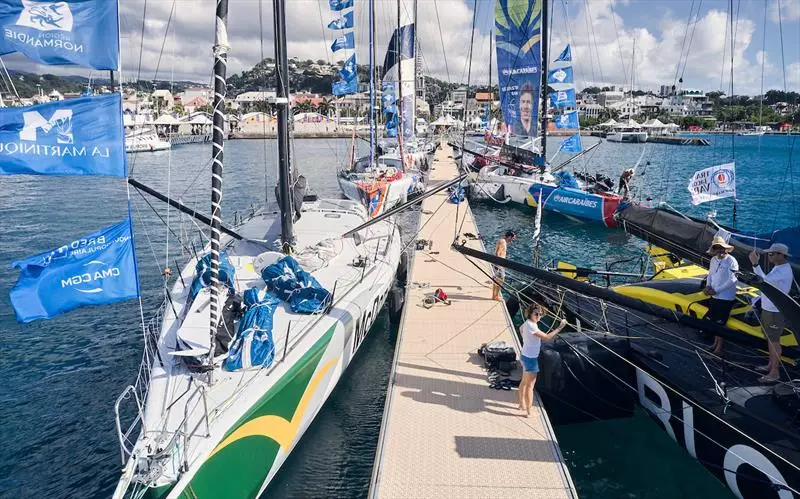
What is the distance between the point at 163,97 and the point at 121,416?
4952 inches

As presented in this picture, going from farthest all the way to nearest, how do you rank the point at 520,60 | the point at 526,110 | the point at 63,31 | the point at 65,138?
the point at 526,110
the point at 520,60
the point at 65,138
the point at 63,31

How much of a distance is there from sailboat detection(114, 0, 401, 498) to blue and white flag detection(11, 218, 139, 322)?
1.12 m

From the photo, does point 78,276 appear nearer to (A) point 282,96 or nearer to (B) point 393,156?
(A) point 282,96

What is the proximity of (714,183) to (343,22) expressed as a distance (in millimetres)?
18459

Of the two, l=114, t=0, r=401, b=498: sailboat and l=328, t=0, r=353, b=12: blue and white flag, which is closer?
l=114, t=0, r=401, b=498: sailboat

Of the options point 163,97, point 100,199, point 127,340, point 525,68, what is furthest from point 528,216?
point 163,97

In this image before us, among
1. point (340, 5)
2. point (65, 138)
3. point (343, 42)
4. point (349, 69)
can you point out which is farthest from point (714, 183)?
point (340, 5)

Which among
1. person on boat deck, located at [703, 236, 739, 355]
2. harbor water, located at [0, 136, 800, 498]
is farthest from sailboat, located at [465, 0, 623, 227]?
person on boat deck, located at [703, 236, 739, 355]

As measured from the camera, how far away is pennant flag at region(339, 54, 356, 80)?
84.3ft

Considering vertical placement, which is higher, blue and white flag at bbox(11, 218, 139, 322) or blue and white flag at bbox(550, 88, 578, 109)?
blue and white flag at bbox(550, 88, 578, 109)

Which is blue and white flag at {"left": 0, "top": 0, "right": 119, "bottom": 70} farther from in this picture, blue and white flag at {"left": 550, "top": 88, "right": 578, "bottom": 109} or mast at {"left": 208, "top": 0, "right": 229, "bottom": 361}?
blue and white flag at {"left": 550, "top": 88, "right": 578, "bottom": 109}

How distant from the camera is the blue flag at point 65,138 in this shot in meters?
5.62

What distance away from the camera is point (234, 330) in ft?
26.6

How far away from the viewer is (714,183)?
12.3 meters
